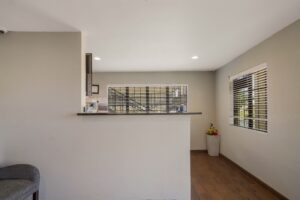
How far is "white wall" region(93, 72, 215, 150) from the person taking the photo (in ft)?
18.2

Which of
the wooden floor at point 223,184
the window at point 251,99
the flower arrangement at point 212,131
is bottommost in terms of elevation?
the wooden floor at point 223,184

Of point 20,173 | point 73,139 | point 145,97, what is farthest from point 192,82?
point 20,173

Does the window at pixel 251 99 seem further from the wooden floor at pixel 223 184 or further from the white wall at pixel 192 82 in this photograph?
the white wall at pixel 192 82

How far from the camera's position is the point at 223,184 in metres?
3.28

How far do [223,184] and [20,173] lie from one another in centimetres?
290

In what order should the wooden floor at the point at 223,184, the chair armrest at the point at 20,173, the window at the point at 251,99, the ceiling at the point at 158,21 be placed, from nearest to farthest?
the ceiling at the point at 158,21 → the chair armrest at the point at 20,173 → the wooden floor at the point at 223,184 → the window at the point at 251,99

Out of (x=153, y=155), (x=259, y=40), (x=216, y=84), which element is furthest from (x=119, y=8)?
(x=216, y=84)

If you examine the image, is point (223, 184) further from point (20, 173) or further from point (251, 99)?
point (20, 173)

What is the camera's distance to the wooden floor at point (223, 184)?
2.85 m

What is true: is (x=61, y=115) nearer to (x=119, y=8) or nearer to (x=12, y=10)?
(x=12, y=10)

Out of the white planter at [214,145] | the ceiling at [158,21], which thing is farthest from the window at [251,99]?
the white planter at [214,145]

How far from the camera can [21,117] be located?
255 cm

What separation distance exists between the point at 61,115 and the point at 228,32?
2.46 m

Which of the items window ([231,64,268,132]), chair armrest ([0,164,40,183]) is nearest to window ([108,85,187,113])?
window ([231,64,268,132])
